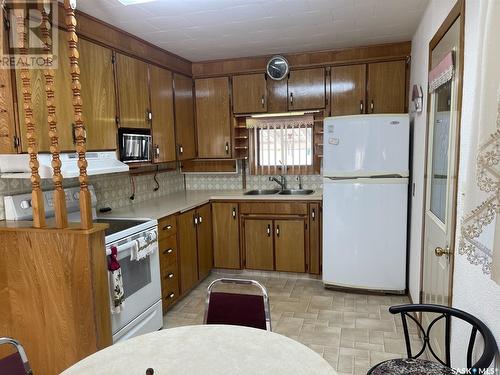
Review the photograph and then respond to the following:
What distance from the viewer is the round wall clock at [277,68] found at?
12.7ft

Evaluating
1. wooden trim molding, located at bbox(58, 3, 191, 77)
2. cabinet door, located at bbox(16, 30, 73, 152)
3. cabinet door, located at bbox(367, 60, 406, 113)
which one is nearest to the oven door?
cabinet door, located at bbox(16, 30, 73, 152)

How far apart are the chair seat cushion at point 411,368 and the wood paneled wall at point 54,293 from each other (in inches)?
57.6

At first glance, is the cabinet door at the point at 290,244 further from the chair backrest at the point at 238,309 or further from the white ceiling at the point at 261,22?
the chair backrest at the point at 238,309

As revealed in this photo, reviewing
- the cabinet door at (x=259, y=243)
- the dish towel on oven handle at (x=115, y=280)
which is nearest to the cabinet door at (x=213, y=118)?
the cabinet door at (x=259, y=243)

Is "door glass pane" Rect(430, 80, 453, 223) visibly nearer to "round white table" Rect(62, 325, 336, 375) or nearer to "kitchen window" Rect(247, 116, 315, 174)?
"round white table" Rect(62, 325, 336, 375)

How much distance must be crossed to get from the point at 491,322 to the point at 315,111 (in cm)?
305

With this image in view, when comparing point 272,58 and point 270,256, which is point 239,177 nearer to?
point 270,256

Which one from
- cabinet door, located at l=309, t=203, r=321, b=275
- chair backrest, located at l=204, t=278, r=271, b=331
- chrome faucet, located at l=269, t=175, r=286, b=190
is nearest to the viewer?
chair backrest, located at l=204, t=278, r=271, b=331

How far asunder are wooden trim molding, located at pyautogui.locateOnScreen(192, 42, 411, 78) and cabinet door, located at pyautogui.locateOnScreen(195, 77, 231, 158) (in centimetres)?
12

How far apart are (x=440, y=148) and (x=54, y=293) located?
7.97 feet

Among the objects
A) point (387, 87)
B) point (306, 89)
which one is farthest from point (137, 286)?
point (387, 87)

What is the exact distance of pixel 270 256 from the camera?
3.95m

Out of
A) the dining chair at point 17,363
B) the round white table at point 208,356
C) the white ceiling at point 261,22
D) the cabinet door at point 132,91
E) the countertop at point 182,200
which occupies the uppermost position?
the white ceiling at point 261,22

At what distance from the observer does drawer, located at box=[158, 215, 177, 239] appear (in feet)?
9.75
